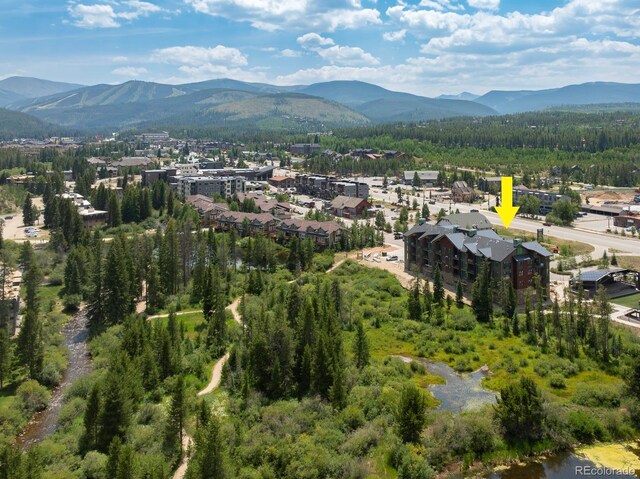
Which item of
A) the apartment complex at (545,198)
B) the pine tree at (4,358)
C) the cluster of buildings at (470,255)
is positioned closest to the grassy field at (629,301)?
the cluster of buildings at (470,255)

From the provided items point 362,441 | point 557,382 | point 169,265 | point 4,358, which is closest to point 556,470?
point 557,382

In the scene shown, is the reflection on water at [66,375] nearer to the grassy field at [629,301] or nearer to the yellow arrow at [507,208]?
the grassy field at [629,301]

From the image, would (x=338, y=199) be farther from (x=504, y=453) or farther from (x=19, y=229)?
(x=504, y=453)

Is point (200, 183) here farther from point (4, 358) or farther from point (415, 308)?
point (4, 358)

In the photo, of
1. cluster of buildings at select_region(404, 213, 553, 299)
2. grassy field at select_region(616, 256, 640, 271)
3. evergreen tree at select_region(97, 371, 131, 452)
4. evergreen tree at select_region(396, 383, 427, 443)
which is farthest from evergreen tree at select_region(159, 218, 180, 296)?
grassy field at select_region(616, 256, 640, 271)

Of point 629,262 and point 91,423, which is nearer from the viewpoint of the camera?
point 91,423

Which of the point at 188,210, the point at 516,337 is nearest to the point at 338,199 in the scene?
the point at 188,210
